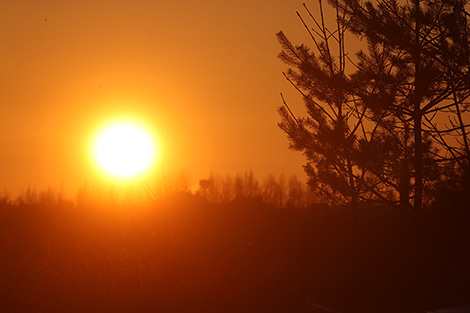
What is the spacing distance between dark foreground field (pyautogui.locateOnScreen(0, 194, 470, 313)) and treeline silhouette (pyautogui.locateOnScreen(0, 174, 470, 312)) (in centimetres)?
3

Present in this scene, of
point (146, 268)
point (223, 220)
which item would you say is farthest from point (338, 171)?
point (223, 220)

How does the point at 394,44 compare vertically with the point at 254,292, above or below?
above

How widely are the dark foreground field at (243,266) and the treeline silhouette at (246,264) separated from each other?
34 mm

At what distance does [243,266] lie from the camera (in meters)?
18.5

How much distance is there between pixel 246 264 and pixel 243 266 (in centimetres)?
31

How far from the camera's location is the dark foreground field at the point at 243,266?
11.0m

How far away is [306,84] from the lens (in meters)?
10.8

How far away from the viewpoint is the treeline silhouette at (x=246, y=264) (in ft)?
35.7

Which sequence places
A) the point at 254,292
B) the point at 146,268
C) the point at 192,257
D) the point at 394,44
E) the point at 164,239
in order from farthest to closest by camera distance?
1. the point at 164,239
2. the point at 192,257
3. the point at 146,268
4. the point at 254,292
5. the point at 394,44

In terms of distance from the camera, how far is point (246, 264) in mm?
18797

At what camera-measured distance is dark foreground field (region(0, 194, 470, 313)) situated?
36.0 ft

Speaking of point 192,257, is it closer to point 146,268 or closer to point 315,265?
point 146,268

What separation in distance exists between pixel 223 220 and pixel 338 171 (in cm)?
1777

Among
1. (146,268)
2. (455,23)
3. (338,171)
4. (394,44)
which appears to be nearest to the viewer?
(455,23)
